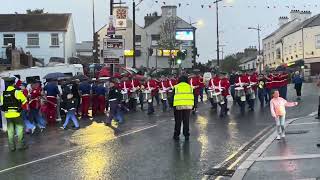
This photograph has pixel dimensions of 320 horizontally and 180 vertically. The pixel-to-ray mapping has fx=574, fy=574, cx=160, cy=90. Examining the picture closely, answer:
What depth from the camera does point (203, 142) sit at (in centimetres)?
1460

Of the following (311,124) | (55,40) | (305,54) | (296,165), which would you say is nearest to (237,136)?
(311,124)

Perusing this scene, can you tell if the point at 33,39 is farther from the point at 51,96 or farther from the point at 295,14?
the point at 295,14

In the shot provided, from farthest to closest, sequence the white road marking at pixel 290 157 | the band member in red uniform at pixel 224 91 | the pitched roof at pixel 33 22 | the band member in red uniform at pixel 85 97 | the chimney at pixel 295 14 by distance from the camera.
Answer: the chimney at pixel 295 14 < the pitched roof at pixel 33 22 < the band member in red uniform at pixel 85 97 < the band member in red uniform at pixel 224 91 < the white road marking at pixel 290 157

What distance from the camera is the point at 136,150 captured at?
13.5 m

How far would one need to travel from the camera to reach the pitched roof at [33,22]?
58719 mm

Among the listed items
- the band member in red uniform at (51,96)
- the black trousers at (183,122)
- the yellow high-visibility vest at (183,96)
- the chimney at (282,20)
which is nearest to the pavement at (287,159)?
the black trousers at (183,122)

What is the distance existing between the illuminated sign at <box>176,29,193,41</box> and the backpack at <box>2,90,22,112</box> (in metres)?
61.3

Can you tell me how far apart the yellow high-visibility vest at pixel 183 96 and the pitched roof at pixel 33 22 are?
147 feet

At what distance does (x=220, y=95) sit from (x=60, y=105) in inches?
243

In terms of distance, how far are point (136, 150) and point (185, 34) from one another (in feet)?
215

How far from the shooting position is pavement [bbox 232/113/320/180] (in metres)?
9.70

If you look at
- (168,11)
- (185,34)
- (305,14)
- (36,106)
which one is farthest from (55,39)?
(305,14)

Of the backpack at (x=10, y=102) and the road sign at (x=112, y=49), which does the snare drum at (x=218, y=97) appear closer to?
the road sign at (x=112, y=49)

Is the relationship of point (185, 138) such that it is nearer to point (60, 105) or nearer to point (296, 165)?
point (296, 165)
